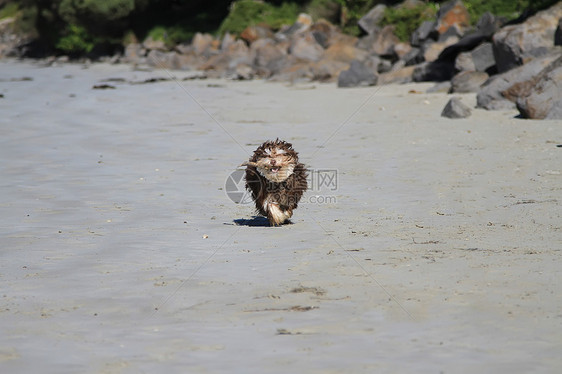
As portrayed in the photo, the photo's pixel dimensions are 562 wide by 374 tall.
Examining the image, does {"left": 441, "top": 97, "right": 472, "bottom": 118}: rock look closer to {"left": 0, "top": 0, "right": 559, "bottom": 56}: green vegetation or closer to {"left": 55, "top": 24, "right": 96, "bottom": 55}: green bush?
{"left": 0, "top": 0, "right": 559, "bottom": 56}: green vegetation

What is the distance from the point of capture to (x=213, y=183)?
11508mm

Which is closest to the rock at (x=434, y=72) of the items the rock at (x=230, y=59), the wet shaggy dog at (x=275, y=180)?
the rock at (x=230, y=59)

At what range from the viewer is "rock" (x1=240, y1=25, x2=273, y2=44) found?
41.0 m

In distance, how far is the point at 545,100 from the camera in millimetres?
16625

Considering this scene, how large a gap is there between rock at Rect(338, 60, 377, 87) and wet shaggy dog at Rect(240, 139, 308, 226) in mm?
17467

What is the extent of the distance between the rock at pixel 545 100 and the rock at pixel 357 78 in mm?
8823

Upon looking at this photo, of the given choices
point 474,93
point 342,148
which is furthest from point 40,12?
point 342,148

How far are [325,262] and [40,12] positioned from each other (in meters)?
55.3

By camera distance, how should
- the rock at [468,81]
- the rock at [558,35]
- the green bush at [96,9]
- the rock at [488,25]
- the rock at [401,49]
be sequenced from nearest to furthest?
the rock at [558,35] < the rock at [468,81] < the rock at [488,25] < the rock at [401,49] < the green bush at [96,9]

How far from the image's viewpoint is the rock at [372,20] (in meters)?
35.8

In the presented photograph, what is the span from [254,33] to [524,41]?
69.4 ft

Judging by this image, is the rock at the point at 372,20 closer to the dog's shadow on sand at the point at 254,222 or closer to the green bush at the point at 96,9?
the green bush at the point at 96,9

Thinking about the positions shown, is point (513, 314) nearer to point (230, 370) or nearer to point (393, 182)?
point (230, 370)

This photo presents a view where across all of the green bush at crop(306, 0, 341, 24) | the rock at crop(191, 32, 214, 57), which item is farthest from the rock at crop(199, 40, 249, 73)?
the green bush at crop(306, 0, 341, 24)
